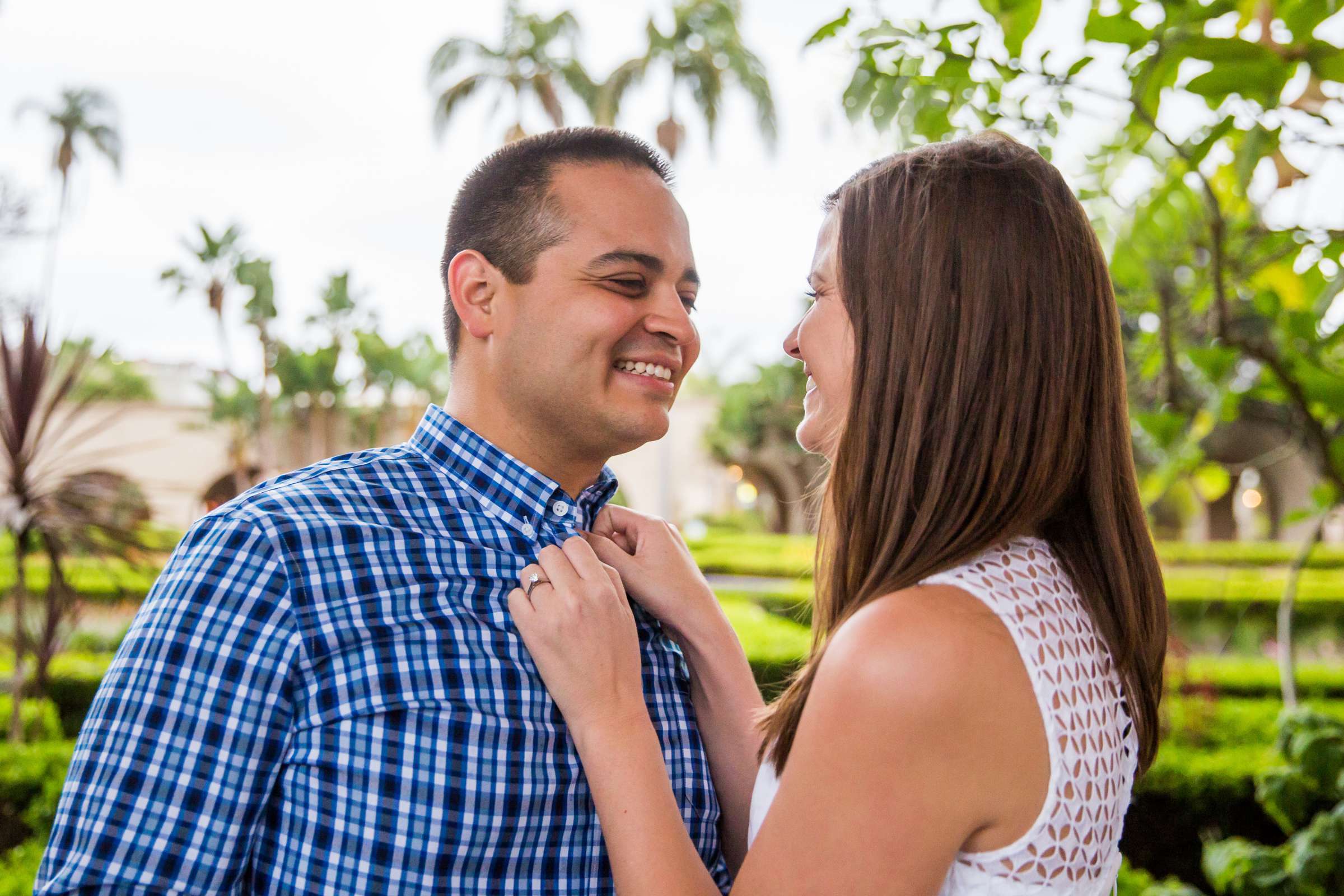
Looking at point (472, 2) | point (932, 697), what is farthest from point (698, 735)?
point (472, 2)

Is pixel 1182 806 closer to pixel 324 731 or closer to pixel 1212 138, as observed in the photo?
pixel 1212 138

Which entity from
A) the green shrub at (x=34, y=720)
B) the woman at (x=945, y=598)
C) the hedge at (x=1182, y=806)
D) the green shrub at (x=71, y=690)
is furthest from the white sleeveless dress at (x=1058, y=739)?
the green shrub at (x=71, y=690)

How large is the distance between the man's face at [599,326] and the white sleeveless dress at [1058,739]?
2.25 feet

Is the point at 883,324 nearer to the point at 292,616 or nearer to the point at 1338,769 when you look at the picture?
the point at 292,616

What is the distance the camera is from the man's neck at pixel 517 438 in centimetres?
182

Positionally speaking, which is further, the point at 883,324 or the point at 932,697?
the point at 883,324

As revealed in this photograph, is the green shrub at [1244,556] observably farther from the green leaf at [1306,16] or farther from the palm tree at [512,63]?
the green leaf at [1306,16]

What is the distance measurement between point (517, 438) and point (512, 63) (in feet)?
54.3

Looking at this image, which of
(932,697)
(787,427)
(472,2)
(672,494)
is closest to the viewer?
(932,697)

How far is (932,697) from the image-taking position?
110 centimetres

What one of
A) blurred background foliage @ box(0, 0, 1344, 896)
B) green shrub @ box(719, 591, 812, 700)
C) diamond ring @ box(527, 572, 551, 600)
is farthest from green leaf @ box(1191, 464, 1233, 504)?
green shrub @ box(719, 591, 812, 700)

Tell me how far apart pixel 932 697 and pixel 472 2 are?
62.4 feet

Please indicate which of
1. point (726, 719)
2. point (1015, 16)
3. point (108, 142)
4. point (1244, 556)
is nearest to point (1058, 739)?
point (726, 719)

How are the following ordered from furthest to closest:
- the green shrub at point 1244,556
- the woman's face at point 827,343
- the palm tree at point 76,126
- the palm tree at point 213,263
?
the palm tree at point 76,126
the green shrub at point 1244,556
the palm tree at point 213,263
the woman's face at point 827,343
